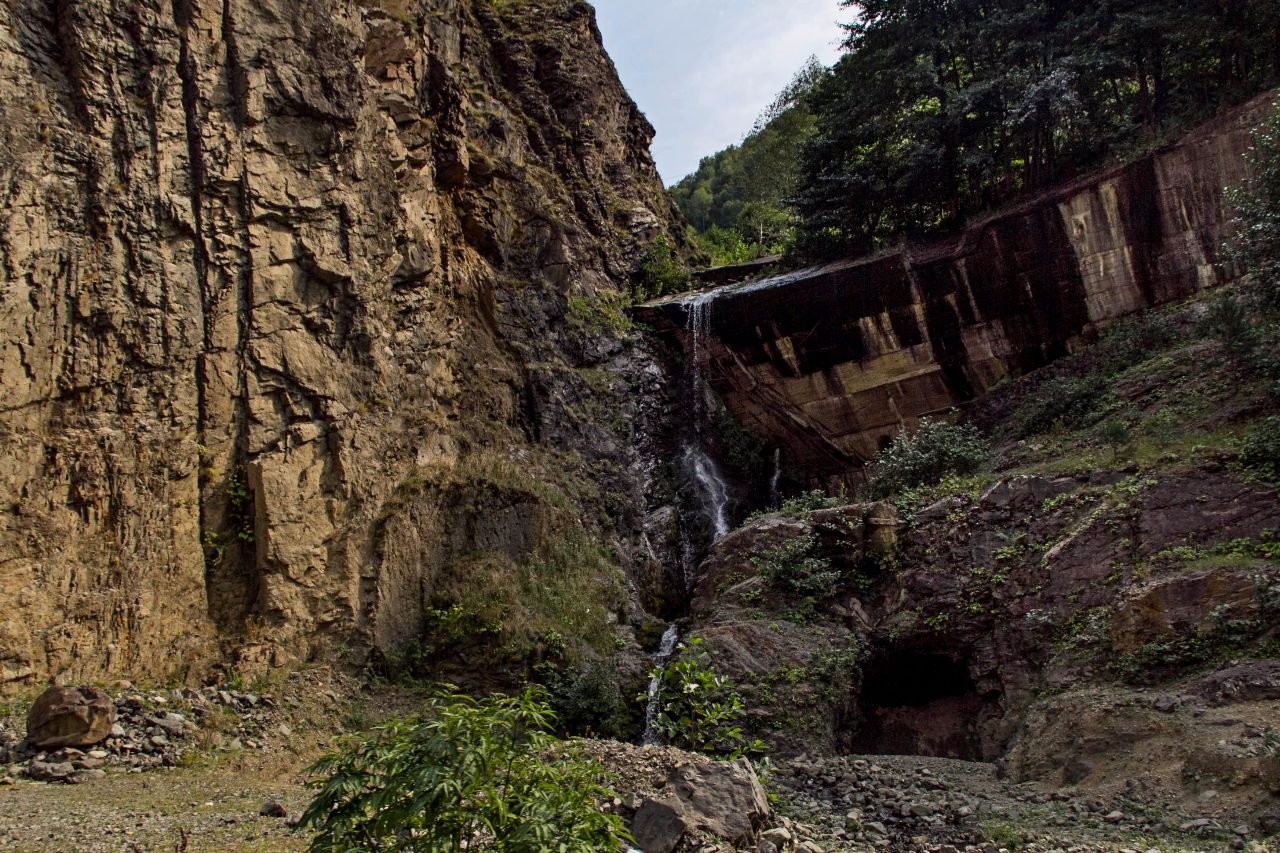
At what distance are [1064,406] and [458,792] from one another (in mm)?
18250

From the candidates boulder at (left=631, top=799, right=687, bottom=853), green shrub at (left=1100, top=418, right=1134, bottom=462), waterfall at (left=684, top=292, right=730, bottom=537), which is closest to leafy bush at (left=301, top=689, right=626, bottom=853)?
boulder at (left=631, top=799, right=687, bottom=853)

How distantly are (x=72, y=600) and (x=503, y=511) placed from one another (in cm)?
780

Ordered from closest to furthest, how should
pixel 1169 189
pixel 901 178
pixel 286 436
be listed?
1. pixel 286 436
2. pixel 1169 189
3. pixel 901 178

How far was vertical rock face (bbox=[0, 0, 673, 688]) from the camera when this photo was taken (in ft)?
43.9

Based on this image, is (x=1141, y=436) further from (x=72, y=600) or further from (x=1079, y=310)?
(x=72, y=600)

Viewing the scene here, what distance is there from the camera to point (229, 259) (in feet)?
51.4

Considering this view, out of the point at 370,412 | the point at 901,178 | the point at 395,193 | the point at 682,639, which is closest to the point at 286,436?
the point at 370,412

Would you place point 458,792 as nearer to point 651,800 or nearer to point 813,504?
point 651,800

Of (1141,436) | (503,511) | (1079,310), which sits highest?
(1079,310)

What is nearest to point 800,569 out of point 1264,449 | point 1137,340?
point 1264,449

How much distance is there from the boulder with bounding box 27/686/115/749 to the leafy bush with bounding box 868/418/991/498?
48.4ft

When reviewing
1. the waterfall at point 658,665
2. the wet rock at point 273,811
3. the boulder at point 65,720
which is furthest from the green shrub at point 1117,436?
the boulder at point 65,720

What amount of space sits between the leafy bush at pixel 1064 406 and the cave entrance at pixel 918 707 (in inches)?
262

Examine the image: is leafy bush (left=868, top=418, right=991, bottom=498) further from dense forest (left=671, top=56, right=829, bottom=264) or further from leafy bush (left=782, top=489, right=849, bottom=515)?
dense forest (left=671, top=56, right=829, bottom=264)
